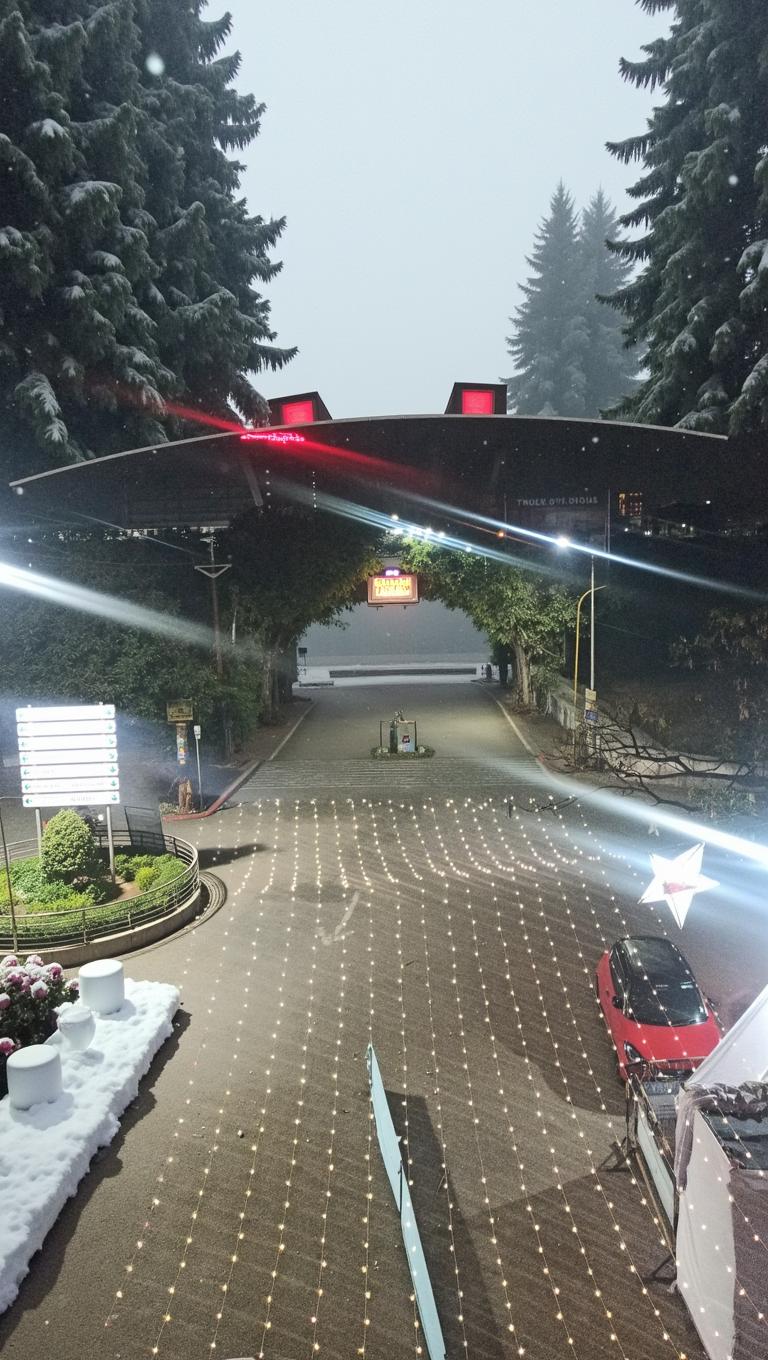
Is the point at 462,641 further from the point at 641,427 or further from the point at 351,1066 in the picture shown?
the point at 351,1066

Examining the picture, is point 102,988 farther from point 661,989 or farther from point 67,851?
point 661,989

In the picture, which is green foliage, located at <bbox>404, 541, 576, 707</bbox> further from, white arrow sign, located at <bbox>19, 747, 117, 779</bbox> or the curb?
white arrow sign, located at <bbox>19, 747, 117, 779</bbox>

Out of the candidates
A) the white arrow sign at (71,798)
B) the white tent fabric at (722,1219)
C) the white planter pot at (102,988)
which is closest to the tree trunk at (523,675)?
the white arrow sign at (71,798)

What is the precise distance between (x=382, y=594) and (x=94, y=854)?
2340 centimetres

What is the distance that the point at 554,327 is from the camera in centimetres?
6500

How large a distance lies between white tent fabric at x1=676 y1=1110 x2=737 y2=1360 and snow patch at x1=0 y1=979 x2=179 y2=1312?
526 cm

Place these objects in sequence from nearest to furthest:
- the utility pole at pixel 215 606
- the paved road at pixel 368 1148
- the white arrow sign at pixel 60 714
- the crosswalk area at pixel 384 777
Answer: the paved road at pixel 368 1148 < the white arrow sign at pixel 60 714 < the crosswalk area at pixel 384 777 < the utility pole at pixel 215 606

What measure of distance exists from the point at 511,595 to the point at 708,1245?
24.5 metres

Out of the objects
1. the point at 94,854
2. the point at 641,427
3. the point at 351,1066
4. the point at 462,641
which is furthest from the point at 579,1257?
the point at 462,641

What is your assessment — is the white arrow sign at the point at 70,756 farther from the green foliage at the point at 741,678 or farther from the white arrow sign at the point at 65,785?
the green foliage at the point at 741,678

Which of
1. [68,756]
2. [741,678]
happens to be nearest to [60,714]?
[68,756]

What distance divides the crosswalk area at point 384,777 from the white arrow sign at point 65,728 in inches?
333

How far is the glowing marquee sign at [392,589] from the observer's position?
35375 millimetres

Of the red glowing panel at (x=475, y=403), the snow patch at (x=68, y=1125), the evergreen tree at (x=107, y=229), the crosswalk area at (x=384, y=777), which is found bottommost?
the crosswalk area at (x=384, y=777)
